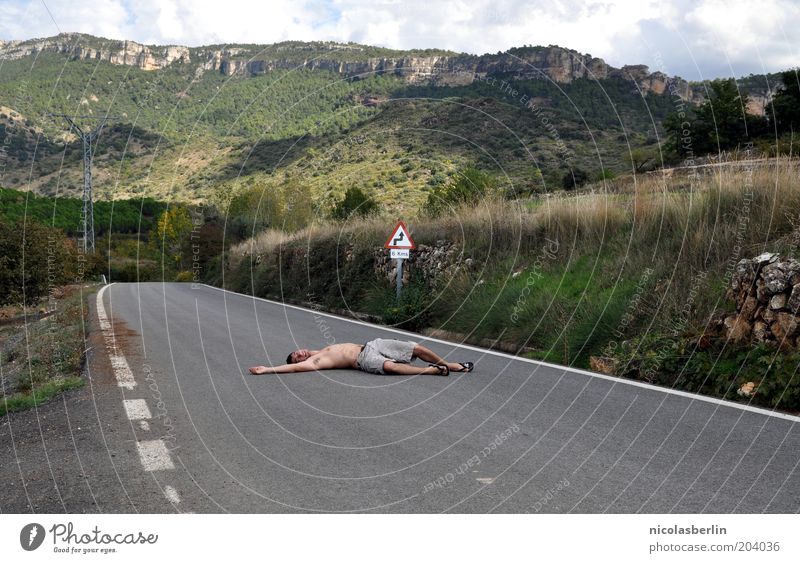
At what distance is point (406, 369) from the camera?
10172mm

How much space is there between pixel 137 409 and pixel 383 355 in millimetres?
3540

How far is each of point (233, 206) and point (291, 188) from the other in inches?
367

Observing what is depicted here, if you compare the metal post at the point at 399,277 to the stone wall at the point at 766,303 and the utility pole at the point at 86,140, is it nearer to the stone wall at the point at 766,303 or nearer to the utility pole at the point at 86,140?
the utility pole at the point at 86,140

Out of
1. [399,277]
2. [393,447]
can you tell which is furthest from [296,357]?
[399,277]

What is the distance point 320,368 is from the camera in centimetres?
1057

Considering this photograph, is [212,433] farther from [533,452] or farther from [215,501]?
[533,452]

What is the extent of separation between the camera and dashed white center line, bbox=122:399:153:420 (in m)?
7.56

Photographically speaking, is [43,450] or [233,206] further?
[233,206]

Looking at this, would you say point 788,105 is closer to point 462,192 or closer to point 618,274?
point 462,192

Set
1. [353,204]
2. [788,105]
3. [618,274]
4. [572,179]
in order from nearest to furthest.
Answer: [618,274], [788,105], [353,204], [572,179]

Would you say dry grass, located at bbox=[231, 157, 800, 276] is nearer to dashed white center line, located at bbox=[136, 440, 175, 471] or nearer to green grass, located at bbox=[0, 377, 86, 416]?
dashed white center line, located at bbox=[136, 440, 175, 471]

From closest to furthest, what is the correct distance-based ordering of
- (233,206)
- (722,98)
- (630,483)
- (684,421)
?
(630,483) < (684,421) < (722,98) < (233,206)

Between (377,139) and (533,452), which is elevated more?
(377,139)

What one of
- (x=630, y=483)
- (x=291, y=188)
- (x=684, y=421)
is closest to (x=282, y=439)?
(x=630, y=483)
